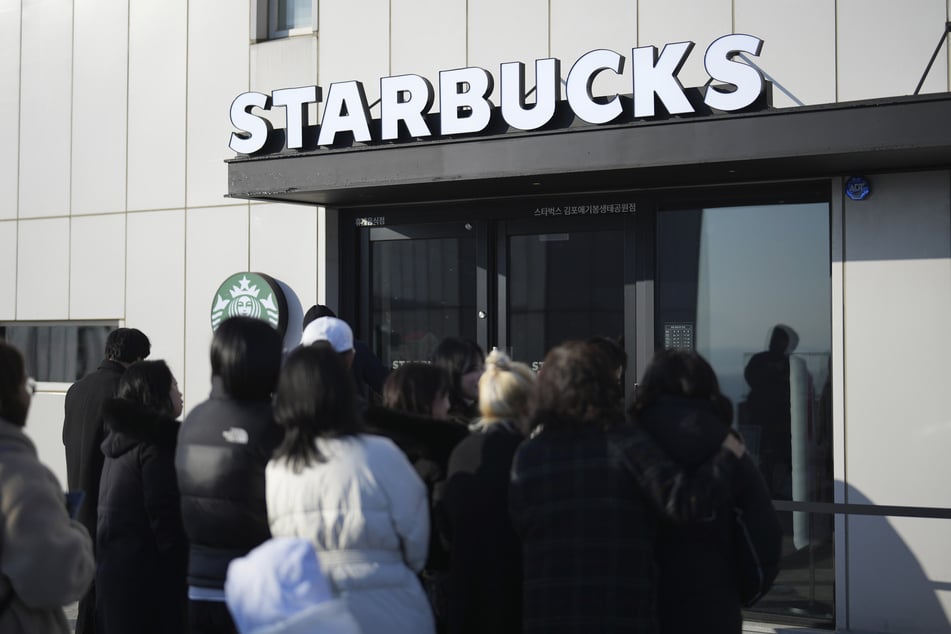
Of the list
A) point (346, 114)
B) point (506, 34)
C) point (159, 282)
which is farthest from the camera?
point (159, 282)

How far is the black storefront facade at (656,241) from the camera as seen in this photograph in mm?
A: 6086

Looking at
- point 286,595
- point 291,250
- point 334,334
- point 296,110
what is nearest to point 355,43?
point 296,110

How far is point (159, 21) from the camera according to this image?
9141 mm

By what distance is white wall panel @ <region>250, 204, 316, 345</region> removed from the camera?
27.8ft

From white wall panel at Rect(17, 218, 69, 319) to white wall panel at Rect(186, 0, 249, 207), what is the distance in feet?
5.20

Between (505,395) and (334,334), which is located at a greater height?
(334,334)

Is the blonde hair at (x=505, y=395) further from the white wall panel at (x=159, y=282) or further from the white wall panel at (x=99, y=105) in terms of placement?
the white wall panel at (x=99, y=105)

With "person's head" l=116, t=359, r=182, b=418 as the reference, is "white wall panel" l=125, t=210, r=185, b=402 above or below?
above

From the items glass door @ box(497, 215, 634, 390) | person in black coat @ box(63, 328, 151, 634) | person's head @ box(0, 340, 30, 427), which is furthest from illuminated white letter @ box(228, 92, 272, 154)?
person's head @ box(0, 340, 30, 427)

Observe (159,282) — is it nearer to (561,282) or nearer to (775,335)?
(561,282)

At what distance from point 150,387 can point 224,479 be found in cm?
121

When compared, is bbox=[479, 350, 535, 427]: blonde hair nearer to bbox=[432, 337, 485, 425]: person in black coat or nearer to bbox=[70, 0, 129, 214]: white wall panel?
bbox=[432, 337, 485, 425]: person in black coat

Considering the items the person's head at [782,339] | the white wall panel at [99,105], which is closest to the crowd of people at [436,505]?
the person's head at [782,339]

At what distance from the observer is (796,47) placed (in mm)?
6684
